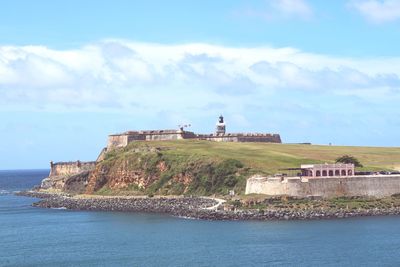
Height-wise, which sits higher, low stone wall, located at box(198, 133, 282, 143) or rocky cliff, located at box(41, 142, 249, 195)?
low stone wall, located at box(198, 133, 282, 143)

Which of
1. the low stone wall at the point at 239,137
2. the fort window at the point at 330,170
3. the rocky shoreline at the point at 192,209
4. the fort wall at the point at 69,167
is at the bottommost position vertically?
the rocky shoreline at the point at 192,209

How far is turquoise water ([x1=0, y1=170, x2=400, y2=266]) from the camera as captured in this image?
5822 cm

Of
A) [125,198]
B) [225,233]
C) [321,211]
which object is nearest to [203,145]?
[125,198]

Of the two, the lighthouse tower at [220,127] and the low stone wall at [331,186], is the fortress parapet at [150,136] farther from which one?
the low stone wall at [331,186]

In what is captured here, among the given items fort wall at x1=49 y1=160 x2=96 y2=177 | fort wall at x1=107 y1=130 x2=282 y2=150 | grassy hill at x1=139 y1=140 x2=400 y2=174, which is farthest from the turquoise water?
fort wall at x1=49 y1=160 x2=96 y2=177

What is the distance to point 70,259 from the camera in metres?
60.6

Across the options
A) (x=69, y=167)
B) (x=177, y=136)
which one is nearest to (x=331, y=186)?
(x=177, y=136)

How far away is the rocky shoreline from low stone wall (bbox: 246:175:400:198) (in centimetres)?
637

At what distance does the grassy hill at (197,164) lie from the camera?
349ft

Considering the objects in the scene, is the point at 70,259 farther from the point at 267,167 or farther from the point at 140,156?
the point at 140,156

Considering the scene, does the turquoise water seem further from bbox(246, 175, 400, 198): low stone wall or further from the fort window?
the fort window

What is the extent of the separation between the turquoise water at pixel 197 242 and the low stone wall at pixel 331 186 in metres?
11.4

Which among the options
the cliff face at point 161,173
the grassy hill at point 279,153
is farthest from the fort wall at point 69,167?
the grassy hill at point 279,153

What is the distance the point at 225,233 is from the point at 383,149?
8385 cm
